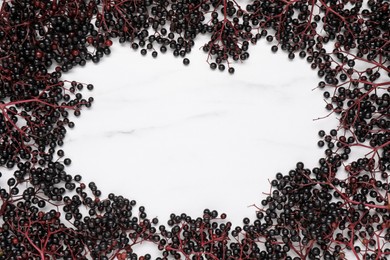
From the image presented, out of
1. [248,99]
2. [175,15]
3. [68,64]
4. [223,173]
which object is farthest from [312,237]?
[68,64]

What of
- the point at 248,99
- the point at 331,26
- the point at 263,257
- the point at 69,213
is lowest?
the point at 263,257

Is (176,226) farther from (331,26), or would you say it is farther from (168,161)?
(331,26)

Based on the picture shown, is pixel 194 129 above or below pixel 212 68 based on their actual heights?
below
